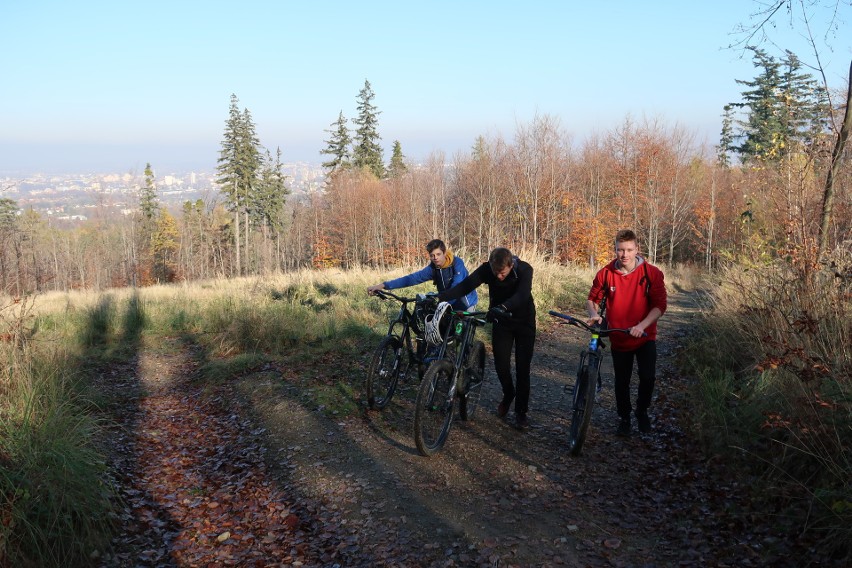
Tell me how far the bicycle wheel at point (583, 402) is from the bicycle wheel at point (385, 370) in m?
2.06

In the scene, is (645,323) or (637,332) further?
(645,323)

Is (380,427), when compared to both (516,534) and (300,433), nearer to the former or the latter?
(300,433)

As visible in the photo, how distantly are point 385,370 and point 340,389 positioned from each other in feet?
4.05

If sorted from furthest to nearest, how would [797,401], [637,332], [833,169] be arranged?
[833,169], [637,332], [797,401]

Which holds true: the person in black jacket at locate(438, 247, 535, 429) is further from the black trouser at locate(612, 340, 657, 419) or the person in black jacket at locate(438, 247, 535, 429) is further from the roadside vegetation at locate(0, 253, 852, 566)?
the roadside vegetation at locate(0, 253, 852, 566)

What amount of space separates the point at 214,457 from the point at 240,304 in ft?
21.5

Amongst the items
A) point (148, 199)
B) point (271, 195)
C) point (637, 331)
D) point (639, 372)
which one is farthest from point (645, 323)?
point (148, 199)

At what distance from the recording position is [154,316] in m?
13.2

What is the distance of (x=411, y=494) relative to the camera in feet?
15.7

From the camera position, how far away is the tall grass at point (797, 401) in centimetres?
394

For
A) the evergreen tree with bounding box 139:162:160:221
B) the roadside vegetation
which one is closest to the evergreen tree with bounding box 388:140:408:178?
the evergreen tree with bounding box 139:162:160:221

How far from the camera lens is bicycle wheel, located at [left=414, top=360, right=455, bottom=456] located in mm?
5180

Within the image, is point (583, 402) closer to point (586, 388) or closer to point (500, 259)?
point (586, 388)

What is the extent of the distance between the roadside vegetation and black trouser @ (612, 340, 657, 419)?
0.57 metres
